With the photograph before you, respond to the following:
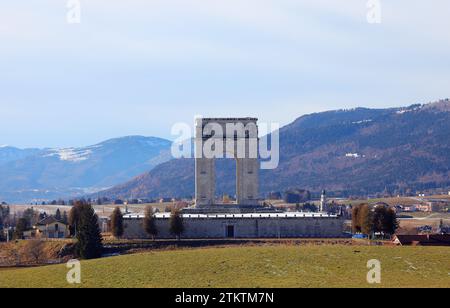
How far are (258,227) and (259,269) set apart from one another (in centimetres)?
2892

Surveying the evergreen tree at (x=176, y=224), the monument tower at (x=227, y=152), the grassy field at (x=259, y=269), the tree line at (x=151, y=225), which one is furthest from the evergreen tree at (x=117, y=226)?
the grassy field at (x=259, y=269)

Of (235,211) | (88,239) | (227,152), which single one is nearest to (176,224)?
(235,211)

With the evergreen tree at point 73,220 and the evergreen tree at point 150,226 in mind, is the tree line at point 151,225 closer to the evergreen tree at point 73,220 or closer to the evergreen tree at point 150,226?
the evergreen tree at point 150,226

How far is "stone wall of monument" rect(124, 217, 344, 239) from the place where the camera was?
83.2 metres

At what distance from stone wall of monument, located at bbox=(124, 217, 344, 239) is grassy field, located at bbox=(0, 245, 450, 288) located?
62.4ft

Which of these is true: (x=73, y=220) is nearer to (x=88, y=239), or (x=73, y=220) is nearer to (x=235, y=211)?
(x=88, y=239)

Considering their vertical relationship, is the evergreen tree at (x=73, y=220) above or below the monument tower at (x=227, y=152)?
below

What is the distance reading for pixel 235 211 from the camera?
88.6 m

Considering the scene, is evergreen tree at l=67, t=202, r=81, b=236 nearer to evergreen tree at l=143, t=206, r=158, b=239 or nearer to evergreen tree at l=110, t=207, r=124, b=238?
evergreen tree at l=110, t=207, r=124, b=238

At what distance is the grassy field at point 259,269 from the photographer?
164 feet

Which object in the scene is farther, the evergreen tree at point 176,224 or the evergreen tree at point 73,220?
the evergreen tree at point 73,220

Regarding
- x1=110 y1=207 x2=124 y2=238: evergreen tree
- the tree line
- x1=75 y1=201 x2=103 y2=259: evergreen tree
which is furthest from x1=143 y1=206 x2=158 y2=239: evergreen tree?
x1=75 y1=201 x2=103 y2=259: evergreen tree
